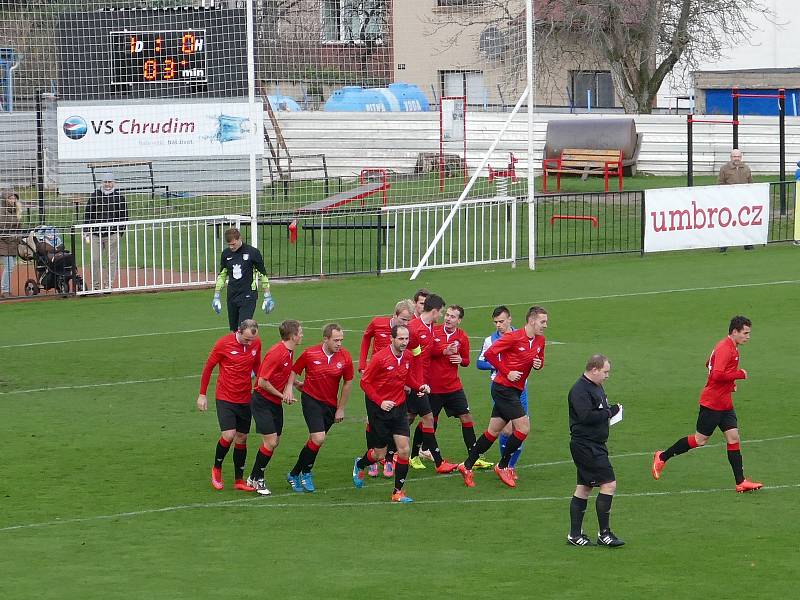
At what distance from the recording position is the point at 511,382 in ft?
44.0

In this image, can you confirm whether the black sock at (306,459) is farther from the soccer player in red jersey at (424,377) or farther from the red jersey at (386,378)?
the soccer player in red jersey at (424,377)

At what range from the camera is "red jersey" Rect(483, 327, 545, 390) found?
1331cm

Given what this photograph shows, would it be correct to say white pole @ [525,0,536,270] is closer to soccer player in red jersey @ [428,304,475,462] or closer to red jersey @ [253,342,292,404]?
soccer player in red jersey @ [428,304,475,462]

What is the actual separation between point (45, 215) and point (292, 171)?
5606 millimetres

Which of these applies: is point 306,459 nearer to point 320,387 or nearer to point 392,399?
point 320,387

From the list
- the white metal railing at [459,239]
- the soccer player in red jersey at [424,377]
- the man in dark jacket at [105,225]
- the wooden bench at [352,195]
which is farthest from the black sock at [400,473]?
the wooden bench at [352,195]

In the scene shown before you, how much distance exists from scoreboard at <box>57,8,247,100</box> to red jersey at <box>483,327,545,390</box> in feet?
46.5

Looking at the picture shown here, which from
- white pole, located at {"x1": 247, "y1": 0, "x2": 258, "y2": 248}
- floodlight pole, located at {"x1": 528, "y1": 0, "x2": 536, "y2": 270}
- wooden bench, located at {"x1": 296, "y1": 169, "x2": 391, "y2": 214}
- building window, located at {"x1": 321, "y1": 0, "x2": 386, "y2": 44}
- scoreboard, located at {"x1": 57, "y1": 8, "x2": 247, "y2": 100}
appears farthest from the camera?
wooden bench, located at {"x1": 296, "y1": 169, "x2": 391, "y2": 214}

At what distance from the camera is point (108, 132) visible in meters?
26.4

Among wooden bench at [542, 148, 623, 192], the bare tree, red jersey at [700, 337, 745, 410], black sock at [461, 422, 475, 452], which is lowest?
black sock at [461, 422, 475, 452]

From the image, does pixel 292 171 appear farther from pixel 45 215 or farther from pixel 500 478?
pixel 500 478

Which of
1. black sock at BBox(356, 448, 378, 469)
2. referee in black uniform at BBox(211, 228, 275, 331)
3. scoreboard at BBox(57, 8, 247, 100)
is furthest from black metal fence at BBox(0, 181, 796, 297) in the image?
black sock at BBox(356, 448, 378, 469)

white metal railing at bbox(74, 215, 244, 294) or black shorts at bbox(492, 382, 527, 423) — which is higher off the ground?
white metal railing at bbox(74, 215, 244, 294)

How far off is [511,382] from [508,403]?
0.20 m
